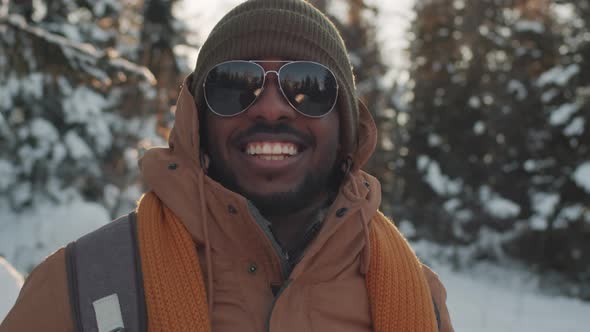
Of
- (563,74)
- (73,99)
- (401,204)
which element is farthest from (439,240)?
(73,99)

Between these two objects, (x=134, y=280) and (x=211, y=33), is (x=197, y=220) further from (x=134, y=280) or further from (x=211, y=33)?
(x=211, y=33)

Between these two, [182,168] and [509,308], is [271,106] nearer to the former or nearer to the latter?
[182,168]

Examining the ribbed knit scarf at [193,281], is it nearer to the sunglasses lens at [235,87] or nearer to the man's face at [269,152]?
the man's face at [269,152]

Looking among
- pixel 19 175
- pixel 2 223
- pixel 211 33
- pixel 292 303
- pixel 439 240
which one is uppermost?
pixel 211 33

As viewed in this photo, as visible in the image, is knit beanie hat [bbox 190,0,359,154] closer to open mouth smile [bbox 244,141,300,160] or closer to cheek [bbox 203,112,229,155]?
cheek [bbox 203,112,229,155]

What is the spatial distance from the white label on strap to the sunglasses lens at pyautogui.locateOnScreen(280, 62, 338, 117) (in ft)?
2.98

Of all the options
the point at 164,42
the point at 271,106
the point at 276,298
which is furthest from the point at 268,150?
the point at 164,42

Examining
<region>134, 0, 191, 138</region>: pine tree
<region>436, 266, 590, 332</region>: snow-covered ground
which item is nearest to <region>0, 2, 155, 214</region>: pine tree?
<region>134, 0, 191, 138</region>: pine tree

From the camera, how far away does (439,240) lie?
13.3m

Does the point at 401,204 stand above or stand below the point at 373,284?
below

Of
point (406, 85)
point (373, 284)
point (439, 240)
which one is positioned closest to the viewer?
point (373, 284)

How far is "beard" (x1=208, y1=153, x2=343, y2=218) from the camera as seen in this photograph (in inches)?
79.9

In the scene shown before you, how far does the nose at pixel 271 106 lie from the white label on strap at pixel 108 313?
0.78m

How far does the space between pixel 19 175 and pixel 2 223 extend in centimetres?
84
